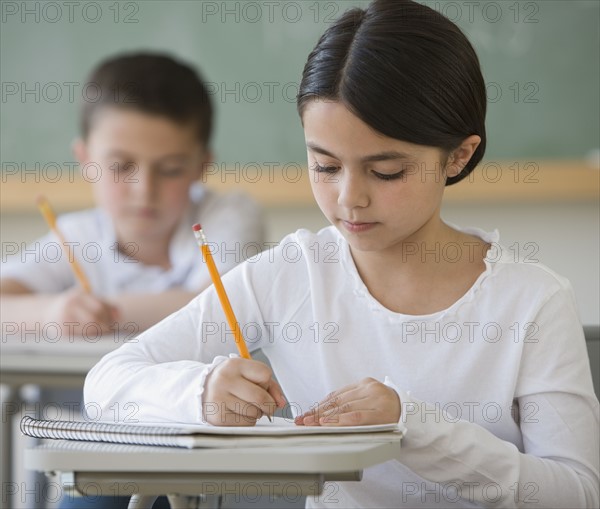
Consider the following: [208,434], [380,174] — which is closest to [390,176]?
[380,174]

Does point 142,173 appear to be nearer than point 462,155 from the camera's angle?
No

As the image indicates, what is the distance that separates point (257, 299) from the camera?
1.35 meters

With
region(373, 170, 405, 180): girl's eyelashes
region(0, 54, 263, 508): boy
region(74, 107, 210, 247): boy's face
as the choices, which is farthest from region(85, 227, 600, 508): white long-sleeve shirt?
region(74, 107, 210, 247): boy's face

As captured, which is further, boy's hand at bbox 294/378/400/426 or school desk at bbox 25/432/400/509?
boy's hand at bbox 294/378/400/426

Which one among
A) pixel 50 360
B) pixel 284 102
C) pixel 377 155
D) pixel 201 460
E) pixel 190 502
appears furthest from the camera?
pixel 284 102

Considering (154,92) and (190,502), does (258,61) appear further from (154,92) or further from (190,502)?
(190,502)

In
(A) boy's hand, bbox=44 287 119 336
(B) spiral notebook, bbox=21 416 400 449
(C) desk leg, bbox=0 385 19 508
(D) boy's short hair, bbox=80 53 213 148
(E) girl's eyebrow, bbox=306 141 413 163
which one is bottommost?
(C) desk leg, bbox=0 385 19 508

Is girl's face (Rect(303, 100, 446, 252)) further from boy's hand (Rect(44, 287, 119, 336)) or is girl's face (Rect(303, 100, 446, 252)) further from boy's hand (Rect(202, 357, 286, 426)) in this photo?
boy's hand (Rect(44, 287, 119, 336))

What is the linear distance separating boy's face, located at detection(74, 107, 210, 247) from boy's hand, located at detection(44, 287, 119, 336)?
429 mm

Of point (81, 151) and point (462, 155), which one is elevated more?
point (81, 151)

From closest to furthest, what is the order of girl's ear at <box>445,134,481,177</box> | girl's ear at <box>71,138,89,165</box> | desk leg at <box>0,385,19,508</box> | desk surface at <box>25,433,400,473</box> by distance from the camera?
desk surface at <box>25,433,400,473</box> < girl's ear at <box>445,134,481,177</box> < desk leg at <box>0,385,19,508</box> < girl's ear at <box>71,138,89,165</box>

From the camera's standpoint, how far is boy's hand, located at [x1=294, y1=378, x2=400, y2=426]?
959 mm

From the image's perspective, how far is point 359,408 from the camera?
972 millimetres

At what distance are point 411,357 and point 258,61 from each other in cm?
202
